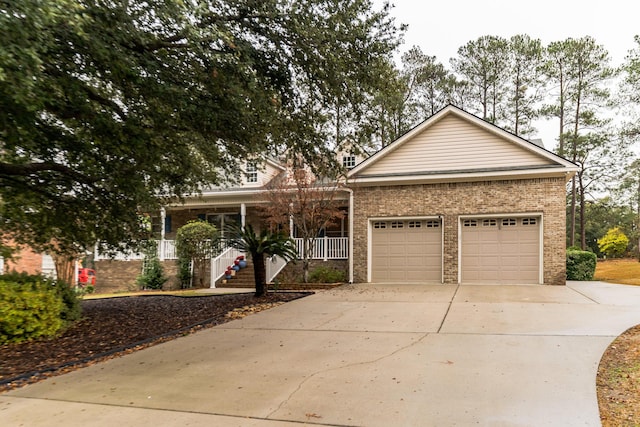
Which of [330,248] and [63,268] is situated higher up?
[330,248]

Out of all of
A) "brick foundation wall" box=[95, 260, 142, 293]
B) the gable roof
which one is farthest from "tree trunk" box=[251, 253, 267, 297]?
"brick foundation wall" box=[95, 260, 142, 293]

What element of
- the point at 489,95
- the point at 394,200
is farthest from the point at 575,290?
the point at 489,95

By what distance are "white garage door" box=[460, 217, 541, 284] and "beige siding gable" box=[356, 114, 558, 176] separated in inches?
72.1

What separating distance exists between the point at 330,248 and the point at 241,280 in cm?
353

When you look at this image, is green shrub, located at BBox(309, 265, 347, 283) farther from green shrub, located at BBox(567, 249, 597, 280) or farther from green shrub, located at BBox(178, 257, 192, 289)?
green shrub, located at BBox(567, 249, 597, 280)

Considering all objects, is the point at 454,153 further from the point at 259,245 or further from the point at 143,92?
the point at 143,92

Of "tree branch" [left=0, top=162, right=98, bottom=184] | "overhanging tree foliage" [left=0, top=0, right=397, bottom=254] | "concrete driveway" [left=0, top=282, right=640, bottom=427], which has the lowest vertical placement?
"concrete driveway" [left=0, top=282, right=640, bottom=427]

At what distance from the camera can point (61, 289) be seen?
848 centimetres

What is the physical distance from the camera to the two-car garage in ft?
47.2

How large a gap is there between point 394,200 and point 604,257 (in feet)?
67.6

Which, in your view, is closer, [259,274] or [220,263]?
[259,274]

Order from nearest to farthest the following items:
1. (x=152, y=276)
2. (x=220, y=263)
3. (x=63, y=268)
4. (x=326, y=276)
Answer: (x=63, y=268) < (x=326, y=276) < (x=220, y=263) < (x=152, y=276)

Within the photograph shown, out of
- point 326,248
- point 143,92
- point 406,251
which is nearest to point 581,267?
point 406,251

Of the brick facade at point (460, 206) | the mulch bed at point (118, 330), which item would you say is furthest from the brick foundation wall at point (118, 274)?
the brick facade at point (460, 206)
